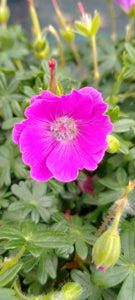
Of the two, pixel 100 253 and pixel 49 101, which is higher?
pixel 49 101

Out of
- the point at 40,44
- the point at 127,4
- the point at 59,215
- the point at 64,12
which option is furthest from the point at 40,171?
the point at 64,12

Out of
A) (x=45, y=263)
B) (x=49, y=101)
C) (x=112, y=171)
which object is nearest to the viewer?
(x=49, y=101)

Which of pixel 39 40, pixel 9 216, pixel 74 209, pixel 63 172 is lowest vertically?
pixel 74 209

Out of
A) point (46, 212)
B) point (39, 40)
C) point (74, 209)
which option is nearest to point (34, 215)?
point (46, 212)

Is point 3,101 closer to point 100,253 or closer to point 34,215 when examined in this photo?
point 34,215

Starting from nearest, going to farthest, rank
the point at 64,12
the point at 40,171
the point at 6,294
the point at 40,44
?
the point at 6,294, the point at 40,171, the point at 40,44, the point at 64,12

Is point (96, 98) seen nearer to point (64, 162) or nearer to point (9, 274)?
point (64, 162)

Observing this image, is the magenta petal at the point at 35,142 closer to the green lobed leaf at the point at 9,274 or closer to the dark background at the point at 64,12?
the green lobed leaf at the point at 9,274
